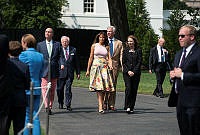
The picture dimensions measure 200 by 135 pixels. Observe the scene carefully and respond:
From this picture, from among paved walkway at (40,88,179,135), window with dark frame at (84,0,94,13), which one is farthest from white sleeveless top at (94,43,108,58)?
window with dark frame at (84,0,94,13)

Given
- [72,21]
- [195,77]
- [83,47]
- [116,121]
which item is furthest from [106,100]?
[72,21]

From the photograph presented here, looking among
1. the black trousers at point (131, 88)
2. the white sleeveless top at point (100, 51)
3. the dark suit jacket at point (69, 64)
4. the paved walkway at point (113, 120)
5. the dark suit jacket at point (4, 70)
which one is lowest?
the paved walkway at point (113, 120)

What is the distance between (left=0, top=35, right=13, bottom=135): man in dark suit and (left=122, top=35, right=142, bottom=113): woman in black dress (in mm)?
6538

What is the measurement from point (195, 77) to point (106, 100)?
23.7ft

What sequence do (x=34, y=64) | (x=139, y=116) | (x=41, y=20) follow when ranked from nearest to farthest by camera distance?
(x=34, y=64)
(x=139, y=116)
(x=41, y=20)

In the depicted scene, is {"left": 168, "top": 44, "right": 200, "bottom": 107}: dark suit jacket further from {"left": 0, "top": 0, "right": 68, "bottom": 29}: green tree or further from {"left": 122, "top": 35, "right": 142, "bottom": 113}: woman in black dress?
{"left": 0, "top": 0, "right": 68, "bottom": 29}: green tree

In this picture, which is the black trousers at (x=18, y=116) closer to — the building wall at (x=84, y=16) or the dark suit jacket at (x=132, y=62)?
the dark suit jacket at (x=132, y=62)

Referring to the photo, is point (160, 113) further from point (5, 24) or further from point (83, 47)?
point (5, 24)

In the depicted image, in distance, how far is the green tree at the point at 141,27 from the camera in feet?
118

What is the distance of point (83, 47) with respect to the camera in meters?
32.7

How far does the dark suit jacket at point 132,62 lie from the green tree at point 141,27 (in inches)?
852

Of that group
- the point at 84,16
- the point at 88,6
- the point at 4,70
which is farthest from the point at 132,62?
the point at 88,6

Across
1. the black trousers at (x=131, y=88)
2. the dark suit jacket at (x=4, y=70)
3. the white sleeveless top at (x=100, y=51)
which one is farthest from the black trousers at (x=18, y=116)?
the black trousers at (x=131, y=88)

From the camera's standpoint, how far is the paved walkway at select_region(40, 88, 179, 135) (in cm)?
1016
